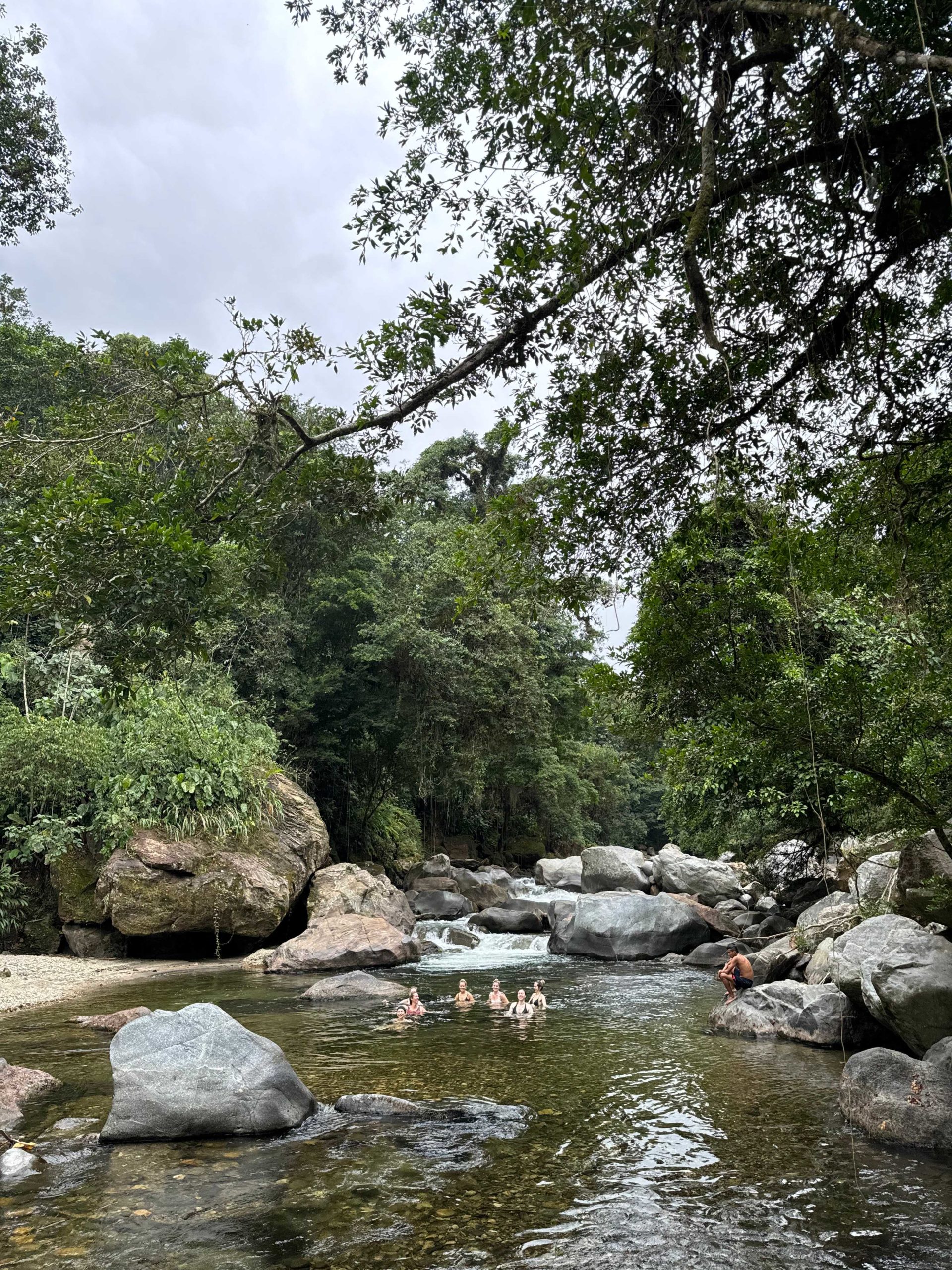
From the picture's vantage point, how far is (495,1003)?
11.9 meters

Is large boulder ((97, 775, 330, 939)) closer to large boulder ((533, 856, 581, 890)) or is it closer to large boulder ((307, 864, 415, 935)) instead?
large boulder ((307, 864, 415, 935))

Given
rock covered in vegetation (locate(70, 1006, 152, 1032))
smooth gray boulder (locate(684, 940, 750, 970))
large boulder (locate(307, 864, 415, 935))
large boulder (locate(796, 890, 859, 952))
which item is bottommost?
smooth gray boulder (locate(684, 940, 750, 970))

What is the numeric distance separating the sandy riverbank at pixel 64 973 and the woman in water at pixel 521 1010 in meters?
5.93

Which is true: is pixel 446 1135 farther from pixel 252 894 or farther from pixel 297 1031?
pixel 252 894

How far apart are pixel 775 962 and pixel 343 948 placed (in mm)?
7123

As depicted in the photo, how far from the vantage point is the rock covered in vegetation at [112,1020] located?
32.2 ft

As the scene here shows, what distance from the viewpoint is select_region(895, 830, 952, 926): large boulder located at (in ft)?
28.8

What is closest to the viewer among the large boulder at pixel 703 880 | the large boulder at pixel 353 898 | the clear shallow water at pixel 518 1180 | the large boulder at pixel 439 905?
the clear shallow water at pixel 518 1180

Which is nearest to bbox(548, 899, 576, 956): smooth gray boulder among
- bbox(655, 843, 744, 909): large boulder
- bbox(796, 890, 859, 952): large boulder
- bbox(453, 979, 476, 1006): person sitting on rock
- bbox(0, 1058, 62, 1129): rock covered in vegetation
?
bbox(655, 843, 744, 909): large boulder

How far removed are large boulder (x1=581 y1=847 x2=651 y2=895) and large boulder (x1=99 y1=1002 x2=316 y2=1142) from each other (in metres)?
18.8

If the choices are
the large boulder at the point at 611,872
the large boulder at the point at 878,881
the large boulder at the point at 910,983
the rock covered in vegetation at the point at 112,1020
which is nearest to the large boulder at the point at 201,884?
the rock covered in vegetation at the point at 112,1020

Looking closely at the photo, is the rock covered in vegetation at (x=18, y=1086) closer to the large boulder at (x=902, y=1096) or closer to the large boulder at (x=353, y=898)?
the large boulder at (x=902, y=1096)

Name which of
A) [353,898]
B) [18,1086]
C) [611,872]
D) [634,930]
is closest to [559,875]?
[611,872]

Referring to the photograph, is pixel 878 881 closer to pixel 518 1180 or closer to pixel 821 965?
pixel 821 965
